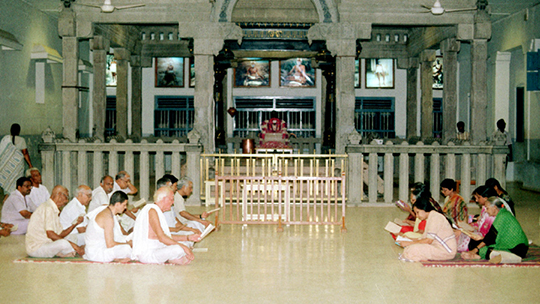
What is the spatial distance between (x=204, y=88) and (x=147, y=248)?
243 inches

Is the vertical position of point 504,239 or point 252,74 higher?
point 252,74

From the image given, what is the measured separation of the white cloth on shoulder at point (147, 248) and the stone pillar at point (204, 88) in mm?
5592

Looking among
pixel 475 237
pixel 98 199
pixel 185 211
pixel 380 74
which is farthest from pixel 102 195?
pixel 380 74

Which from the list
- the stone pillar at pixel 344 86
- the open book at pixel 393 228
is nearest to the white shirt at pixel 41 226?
the open book at pixel 393 228

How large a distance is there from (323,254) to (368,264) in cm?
68

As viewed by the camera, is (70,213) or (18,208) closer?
(70,213)

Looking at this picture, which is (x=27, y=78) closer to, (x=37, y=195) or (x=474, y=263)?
(x=37, y=195)

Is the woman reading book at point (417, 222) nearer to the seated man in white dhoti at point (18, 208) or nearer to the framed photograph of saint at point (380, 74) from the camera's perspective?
the seated man in white dhoti at point (18, 208)

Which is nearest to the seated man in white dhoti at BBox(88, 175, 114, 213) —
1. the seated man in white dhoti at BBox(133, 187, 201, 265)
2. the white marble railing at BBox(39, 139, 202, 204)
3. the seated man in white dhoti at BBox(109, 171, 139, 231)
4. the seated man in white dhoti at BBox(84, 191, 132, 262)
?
the seated man in white dhoti at BBox(109, 171, 139, 231)

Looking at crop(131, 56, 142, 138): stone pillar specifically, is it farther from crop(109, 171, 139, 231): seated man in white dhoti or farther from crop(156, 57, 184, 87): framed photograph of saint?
crop(109, 171, 139, 231): seated man in white dhoti

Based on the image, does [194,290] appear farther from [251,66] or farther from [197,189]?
[251,66]

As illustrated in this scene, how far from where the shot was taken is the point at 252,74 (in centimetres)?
2002

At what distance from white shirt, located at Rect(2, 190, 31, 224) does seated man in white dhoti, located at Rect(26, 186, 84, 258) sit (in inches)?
68.4

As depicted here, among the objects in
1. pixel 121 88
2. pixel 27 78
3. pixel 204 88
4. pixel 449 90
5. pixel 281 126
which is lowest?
pixel 281 126
